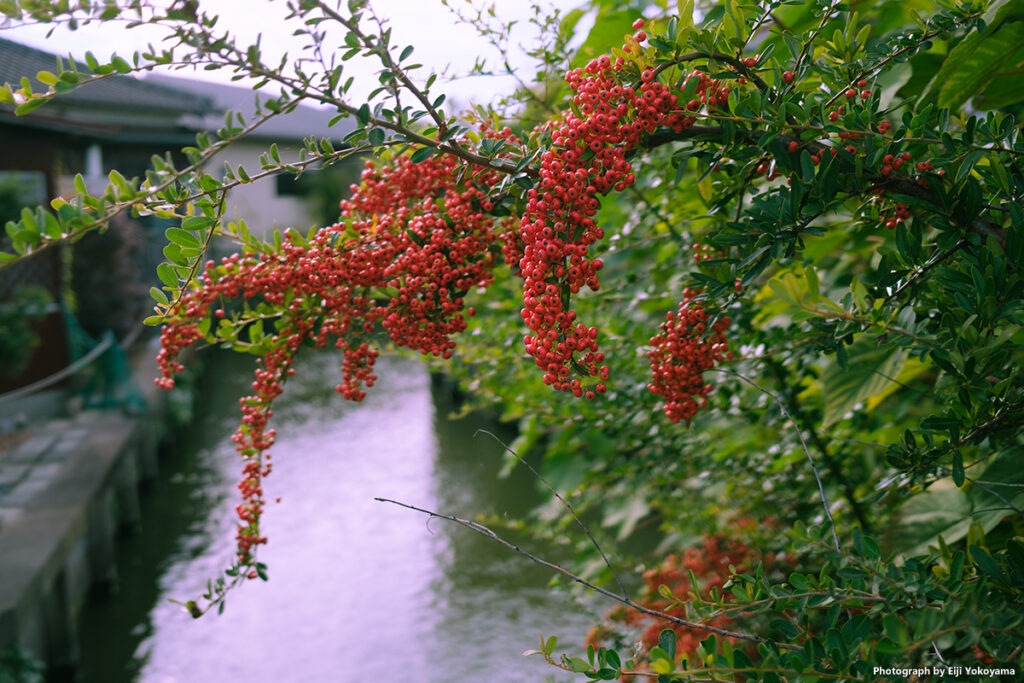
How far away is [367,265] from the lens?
1087mm

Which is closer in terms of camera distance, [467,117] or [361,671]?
[467,117]

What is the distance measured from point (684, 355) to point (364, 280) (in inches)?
17.8

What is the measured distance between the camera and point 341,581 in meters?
4.83

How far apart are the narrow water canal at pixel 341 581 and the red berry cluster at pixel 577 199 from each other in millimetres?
2193

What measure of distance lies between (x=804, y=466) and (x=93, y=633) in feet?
14.3

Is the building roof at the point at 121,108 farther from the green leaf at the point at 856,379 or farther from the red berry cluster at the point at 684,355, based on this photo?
the red berry cluster at the point at 684,355

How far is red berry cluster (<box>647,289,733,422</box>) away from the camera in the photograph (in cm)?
113

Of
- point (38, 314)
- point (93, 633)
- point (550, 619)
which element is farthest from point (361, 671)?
point (38, 314)

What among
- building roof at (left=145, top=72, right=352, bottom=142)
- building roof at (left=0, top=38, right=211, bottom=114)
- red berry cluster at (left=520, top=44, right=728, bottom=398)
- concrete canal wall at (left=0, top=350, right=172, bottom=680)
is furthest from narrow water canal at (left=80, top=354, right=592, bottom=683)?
building roof at (left=145, top=72, right=352, bottom=142)

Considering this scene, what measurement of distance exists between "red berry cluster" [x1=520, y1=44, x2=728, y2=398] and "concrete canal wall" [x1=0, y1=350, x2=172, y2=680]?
133 inches

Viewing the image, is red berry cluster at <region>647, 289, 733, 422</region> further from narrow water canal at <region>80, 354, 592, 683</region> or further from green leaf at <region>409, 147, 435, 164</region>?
narrow water canal at <region>80, 354, 592, 683</region>

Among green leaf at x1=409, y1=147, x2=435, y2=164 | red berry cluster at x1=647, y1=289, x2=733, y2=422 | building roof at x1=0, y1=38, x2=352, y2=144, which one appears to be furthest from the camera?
building roof at x1=0, y1=38, x2=352, y2=144

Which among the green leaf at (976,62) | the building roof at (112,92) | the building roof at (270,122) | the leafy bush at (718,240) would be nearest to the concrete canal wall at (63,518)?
the leafy bush at (718,240)

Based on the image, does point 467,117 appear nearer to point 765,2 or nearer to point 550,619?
point 765,2
